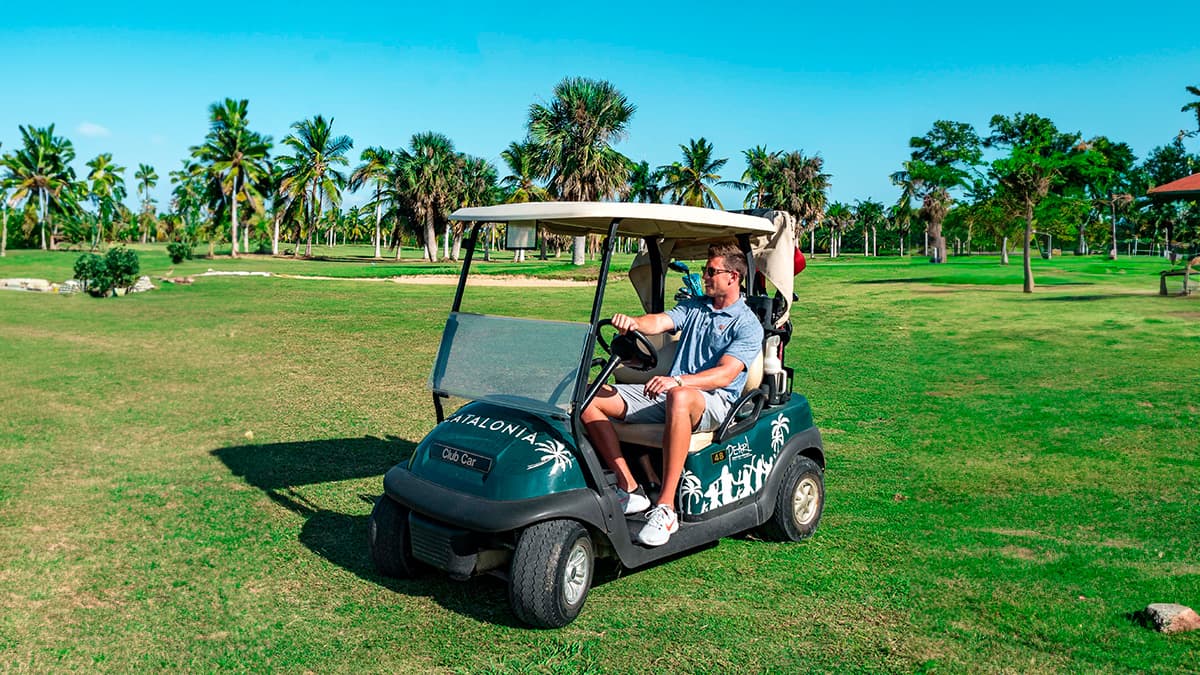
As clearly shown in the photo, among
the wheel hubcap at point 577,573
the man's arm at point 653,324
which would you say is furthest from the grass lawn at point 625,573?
the man's arm at point 653,324

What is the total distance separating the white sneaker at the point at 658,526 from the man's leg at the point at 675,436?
48 mm

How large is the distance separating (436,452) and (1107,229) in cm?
10097

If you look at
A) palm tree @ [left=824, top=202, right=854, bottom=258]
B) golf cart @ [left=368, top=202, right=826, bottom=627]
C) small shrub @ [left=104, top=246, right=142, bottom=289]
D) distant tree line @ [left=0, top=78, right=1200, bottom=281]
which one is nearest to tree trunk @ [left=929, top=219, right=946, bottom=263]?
distant tree line @ [left=0, top=78, right=1200, bottom=281]

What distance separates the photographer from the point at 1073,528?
19.9 ft

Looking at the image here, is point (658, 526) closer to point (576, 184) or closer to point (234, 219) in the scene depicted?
point (576, 184)

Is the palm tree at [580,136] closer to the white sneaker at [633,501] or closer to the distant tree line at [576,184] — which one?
the distant tree line at [576,184]

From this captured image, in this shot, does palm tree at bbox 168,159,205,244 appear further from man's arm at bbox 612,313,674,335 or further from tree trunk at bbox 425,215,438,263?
man's arm at bbox 612,313,674,335

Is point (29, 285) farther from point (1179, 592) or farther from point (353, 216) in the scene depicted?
point (353, 216)

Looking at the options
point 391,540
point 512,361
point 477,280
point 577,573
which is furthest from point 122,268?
point 577,573

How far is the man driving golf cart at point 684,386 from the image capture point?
4.76 meters

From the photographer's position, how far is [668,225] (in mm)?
5621

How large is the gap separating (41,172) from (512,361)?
81.1 meters

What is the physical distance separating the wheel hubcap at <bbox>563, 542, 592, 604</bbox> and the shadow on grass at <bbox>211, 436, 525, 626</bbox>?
0.33m

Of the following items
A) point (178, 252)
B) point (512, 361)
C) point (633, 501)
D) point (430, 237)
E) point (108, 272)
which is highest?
point (430, 237)
